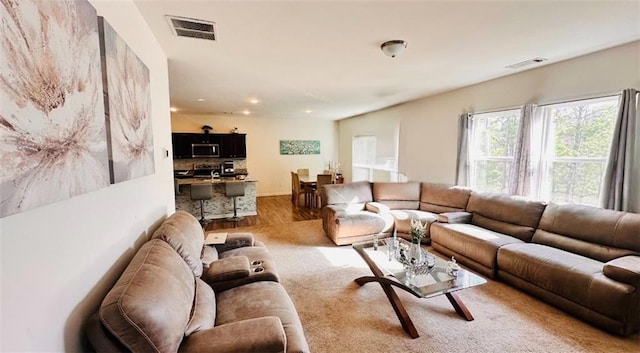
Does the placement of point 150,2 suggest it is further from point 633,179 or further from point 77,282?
point 633,179

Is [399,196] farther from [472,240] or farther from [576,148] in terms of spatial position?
[576,148]

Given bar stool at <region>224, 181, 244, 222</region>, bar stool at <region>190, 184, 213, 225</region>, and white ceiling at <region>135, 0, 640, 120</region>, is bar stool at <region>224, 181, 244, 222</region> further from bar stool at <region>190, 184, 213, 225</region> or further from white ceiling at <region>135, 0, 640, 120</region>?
white ceiling at <region>135, 0, 640, 120</region>

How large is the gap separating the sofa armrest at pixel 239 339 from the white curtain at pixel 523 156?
370 centimetres

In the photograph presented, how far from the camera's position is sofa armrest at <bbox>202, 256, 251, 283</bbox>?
6.51 feet

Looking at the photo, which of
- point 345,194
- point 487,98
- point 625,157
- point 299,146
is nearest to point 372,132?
point 299,146

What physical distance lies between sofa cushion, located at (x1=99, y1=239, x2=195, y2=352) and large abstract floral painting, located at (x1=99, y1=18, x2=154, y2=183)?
1.71 ft

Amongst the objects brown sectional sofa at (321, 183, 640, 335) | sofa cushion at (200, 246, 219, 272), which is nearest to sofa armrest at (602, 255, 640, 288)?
brown sectional sofa at (321, 183, 640, 335)

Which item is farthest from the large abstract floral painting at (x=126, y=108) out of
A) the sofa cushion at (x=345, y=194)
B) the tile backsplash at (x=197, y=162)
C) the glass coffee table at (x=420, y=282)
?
the tile backsplash at (x=197, y=162)

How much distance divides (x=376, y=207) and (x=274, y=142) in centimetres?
493

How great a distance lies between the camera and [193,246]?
2143 millimetres

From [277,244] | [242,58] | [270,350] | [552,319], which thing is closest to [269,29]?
[242,58]

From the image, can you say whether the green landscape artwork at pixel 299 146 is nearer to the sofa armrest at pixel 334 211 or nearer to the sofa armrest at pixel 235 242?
the sofa armrest at pixel 334 211

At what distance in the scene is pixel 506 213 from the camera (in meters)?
3.48

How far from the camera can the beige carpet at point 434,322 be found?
2.02 metres
